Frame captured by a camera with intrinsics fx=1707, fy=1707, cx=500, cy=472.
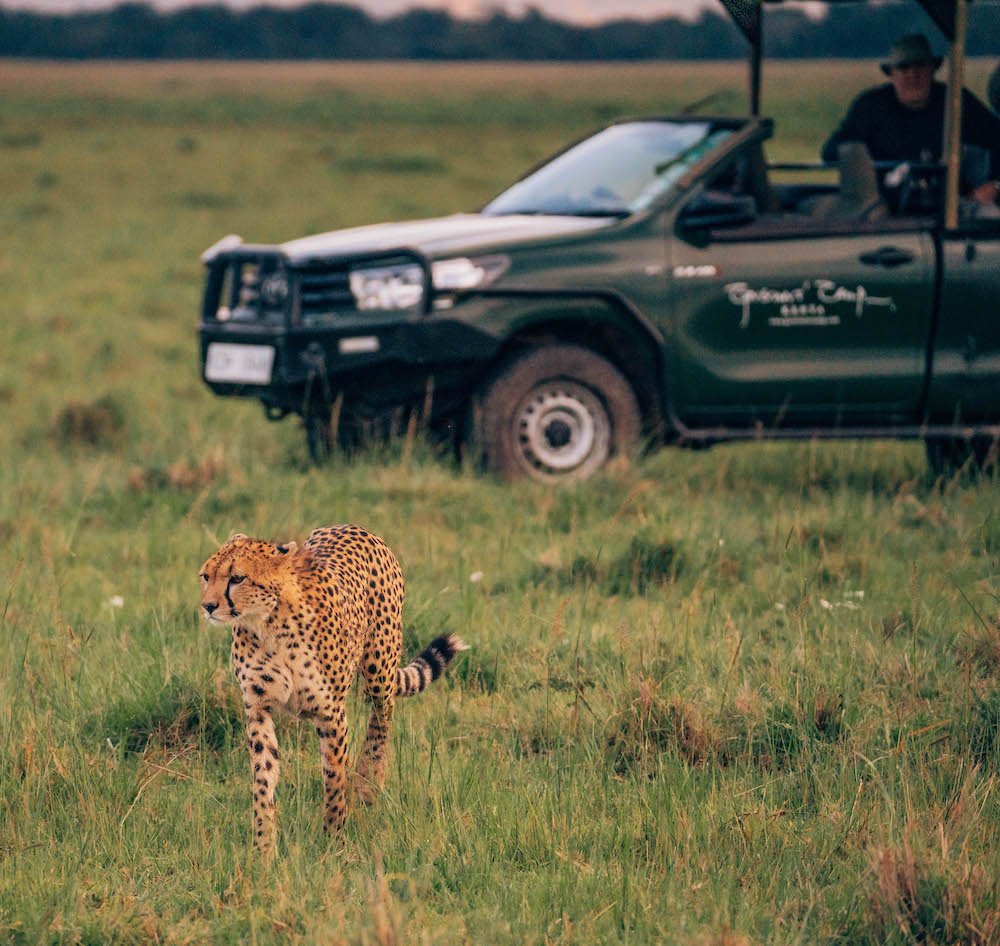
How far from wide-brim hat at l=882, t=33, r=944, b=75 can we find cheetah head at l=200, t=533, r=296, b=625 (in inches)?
225

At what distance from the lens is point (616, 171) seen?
765cm

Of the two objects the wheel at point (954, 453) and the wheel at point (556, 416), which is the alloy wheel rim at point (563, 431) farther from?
the wheel at point (954, 453)

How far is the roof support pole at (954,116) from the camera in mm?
7164

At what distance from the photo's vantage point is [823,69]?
30.4 feet

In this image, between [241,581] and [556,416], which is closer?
[241,581]

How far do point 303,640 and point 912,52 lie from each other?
578 centimetres

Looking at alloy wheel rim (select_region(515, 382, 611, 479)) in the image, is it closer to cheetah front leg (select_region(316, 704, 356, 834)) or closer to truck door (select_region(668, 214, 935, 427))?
truck door (select_region(668, 214, 935, 427))

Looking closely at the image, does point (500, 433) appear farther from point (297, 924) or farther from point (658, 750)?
point (297, 924)

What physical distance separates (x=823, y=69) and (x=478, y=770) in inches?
252

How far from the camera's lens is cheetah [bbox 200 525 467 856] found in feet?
10.6

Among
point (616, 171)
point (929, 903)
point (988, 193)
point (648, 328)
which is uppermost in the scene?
point (616, 171)

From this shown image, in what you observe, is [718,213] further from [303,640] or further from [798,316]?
[303,640]

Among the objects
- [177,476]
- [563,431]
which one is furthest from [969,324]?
[177,476]

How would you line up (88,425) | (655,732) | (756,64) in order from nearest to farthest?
(655,732), (756,64), (88,425)
